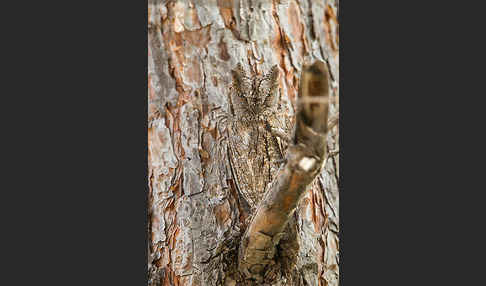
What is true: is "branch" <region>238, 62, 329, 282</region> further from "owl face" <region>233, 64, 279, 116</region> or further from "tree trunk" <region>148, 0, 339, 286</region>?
"owl face" <region>233, 64, 279, 116</region>

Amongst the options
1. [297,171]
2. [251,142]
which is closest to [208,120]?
[251,142]

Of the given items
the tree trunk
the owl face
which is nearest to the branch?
the tree trunk

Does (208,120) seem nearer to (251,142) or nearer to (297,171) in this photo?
(251,142)

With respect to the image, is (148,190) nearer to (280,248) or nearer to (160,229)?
(160,229)

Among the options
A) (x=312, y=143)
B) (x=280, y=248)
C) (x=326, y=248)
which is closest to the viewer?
(x=312, y=143)

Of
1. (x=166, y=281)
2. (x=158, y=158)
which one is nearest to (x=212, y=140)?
(x=158, y=158)

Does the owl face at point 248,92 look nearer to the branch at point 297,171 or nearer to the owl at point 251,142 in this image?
the owl at point 251,142
